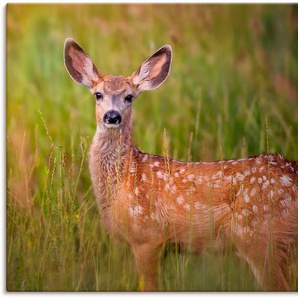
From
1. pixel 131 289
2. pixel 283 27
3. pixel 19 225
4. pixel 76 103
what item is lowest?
pixel 131 289

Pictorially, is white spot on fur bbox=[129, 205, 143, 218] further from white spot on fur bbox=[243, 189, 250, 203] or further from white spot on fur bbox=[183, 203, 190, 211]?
white spot on fur bbox=[243, 189, 250, 203]

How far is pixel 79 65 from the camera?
20.3 feet

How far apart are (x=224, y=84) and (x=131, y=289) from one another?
1.34 m

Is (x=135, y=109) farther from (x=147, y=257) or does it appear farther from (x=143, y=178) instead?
(x=147, y=257)

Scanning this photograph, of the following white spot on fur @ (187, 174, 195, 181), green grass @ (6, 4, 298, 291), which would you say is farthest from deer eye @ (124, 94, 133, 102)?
white spot on fur @ (187, 174, 195, 181)

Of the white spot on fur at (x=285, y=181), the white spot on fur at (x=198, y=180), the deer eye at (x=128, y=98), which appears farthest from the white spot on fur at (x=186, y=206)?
the deer eye at (x=128, y=98)

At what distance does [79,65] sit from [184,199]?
3.29 ft

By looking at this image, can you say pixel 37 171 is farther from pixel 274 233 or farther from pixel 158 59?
pixel 274 233

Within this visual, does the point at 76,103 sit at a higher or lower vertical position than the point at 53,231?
higher

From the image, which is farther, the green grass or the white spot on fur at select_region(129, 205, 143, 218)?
the green grass

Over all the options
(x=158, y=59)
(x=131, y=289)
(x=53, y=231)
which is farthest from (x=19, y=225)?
(x=158, y=59)

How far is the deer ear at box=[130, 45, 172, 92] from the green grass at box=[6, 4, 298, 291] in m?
0.09

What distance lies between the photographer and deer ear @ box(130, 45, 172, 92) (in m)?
6.18

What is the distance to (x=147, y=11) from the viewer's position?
627cm
